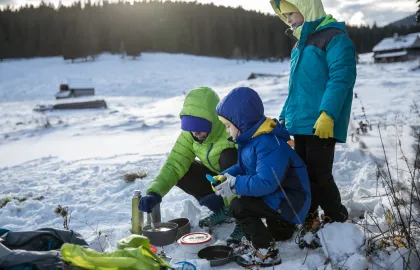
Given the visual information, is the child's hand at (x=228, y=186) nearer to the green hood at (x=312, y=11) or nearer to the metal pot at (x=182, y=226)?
the metal pot at (x=182, y=226)

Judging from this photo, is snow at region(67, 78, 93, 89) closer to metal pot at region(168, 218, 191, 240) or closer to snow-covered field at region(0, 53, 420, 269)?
snow-covered field at region(0, 53, 420, 269)

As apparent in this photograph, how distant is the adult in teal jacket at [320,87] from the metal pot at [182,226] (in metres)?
1.07

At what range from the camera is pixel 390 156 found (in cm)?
503

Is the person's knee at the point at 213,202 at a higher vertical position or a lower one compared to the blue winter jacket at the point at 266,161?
lower

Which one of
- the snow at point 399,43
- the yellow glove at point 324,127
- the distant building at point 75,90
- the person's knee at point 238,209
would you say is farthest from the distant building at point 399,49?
the person's knee at point 238,209

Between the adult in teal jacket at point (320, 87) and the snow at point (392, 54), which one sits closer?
the adult in teal jacket at point (320, 87)

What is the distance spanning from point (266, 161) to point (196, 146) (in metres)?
1.08

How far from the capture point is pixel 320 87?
3076mm

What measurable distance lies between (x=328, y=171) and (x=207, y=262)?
1.16 metres

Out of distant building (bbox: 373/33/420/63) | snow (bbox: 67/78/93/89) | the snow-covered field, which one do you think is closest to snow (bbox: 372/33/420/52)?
distant building (bbox: 373/33/420/63)

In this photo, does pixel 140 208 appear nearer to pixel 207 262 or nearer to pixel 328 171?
pixel 207 262

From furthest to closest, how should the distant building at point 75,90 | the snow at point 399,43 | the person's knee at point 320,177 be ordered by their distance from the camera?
the snow at point 399,43, the distant building at point 75,90, the person's knee at point 320,177

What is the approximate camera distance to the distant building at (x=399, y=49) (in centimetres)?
3541

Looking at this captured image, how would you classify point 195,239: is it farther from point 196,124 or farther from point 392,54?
point 392,54
